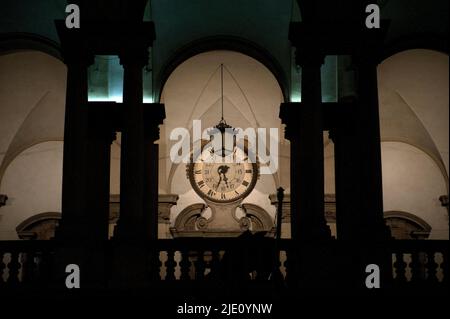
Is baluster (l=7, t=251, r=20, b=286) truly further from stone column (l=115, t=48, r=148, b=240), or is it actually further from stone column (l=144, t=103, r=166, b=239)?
stone column (l=144, t=103, r=166, b=239)

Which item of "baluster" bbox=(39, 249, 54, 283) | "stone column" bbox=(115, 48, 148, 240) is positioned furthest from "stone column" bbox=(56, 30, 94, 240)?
"stone column" bbox=(115, 48, 148, 240)

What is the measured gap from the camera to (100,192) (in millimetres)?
15758

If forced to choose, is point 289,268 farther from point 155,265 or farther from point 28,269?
point 28,269

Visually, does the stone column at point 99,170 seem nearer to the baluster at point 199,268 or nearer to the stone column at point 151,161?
the stone column at point 151,161

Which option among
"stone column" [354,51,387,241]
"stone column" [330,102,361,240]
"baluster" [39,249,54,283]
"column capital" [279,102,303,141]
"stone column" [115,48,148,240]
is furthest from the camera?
"column capital" [279,102,303,141]

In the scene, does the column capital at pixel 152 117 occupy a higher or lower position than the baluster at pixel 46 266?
higher

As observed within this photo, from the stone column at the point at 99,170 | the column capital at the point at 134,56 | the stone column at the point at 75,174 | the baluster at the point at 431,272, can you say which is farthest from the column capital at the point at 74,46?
the baluster at the point at 431,272

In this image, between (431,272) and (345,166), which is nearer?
(431,272)

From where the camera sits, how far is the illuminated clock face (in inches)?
949

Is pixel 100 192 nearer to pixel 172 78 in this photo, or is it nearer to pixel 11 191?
pixel 172 78

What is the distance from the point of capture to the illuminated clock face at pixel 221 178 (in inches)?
949

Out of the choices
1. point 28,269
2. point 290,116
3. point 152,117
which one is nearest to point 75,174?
point 28,269

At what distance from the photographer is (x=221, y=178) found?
24.3 meters

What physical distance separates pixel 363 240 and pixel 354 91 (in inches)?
192
